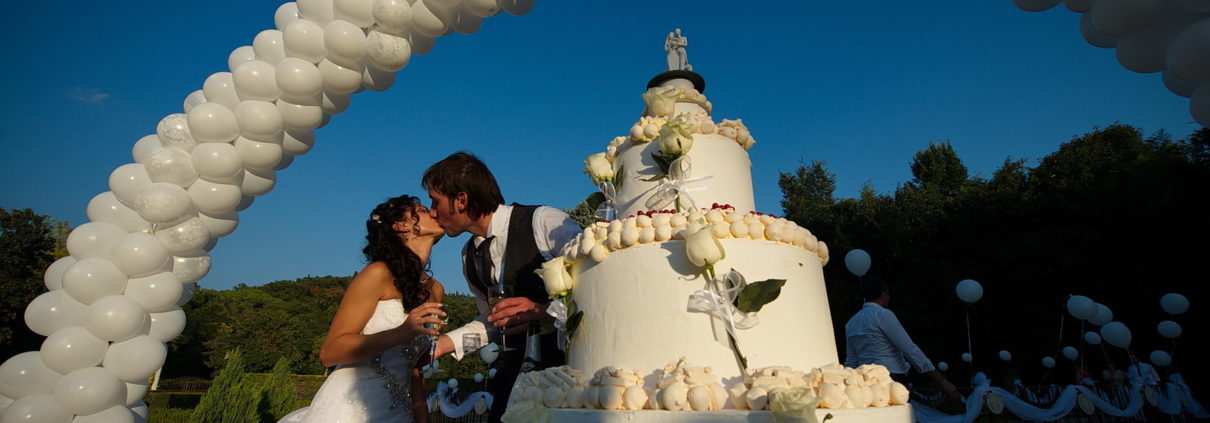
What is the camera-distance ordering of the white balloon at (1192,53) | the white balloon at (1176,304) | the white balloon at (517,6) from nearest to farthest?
the white balloon at (1192,53), the white balloon at (517,6), the white balloon at (1176,304)

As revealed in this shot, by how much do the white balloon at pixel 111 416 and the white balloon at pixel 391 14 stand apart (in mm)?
2977

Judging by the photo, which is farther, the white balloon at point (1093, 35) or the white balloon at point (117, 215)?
the white balloon at point (117, 215)

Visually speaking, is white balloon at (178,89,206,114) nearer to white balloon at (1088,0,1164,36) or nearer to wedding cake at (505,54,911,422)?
wedding cake at (505,54,911,422)

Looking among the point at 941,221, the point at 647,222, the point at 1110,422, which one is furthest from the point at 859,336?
the point at 941,221

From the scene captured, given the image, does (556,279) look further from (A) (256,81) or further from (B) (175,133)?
(B) (175,133)

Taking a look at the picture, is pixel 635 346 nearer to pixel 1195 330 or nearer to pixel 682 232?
pixel 682 232

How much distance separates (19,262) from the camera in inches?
768

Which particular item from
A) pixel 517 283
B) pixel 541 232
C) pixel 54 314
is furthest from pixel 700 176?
pixel 54 314

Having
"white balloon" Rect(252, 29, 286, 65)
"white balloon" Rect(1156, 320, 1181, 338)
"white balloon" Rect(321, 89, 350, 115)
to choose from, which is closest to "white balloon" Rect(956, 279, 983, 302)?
"white balloon" Rect(1156, 320, 1181, 338)

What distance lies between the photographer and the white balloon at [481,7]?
3.94 metres

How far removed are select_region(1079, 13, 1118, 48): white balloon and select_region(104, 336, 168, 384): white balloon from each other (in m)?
4.99

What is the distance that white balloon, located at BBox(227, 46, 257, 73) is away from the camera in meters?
3.97

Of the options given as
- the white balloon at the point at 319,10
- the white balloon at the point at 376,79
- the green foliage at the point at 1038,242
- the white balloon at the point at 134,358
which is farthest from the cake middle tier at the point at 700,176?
the green foliage at the point at 1038,242

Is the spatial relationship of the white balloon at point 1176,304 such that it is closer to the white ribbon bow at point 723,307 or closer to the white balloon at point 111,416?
the white ribbon bow at point 723,307
